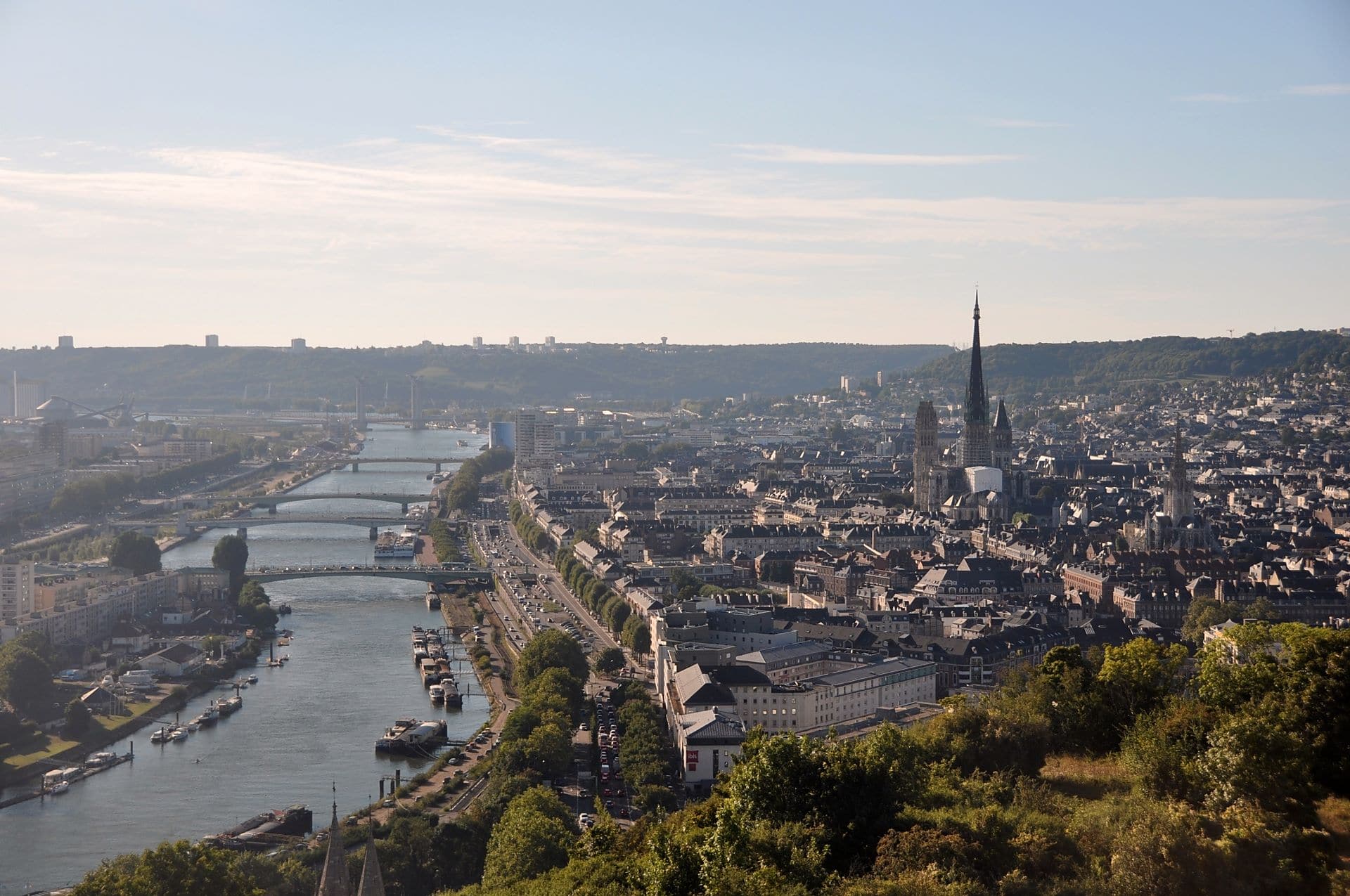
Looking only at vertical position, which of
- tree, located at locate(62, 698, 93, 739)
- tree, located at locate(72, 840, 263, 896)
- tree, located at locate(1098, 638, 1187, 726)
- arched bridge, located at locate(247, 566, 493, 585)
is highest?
tree, located at locate(1098, 638, 1187, 726)

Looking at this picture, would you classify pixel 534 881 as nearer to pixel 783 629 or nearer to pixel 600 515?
pixel 783 629

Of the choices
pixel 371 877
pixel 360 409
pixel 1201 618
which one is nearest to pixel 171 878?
pixel 371 877

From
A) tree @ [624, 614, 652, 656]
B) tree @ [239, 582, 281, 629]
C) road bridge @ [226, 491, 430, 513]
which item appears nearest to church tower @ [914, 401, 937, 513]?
road bridge @ [226, 491, 430, 513]

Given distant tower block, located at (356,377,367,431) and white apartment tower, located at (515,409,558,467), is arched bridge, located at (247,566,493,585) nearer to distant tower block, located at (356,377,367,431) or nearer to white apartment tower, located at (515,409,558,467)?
white apartment tower, located at (515,409,558,467)

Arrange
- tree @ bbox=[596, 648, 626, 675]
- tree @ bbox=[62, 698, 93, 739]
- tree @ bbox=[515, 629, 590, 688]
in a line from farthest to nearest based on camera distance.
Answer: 1. tree @ bbox=[596, 648, 626, 675]
2. tree @ bbox=[515, 629, 590, 688]
3. tree @ bbox=[62, 698, 93, 739]

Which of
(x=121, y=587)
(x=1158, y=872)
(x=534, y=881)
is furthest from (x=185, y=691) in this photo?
(x=1158, y=872)

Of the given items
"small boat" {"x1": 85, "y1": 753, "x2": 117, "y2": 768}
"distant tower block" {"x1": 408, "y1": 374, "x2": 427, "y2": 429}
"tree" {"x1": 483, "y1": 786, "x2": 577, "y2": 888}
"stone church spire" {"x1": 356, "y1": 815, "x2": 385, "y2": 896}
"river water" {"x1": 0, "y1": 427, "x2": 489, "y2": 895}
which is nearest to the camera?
"stone church spire" {"x1": 356, "y1": 815, "x2": 385, "y2": 896}
